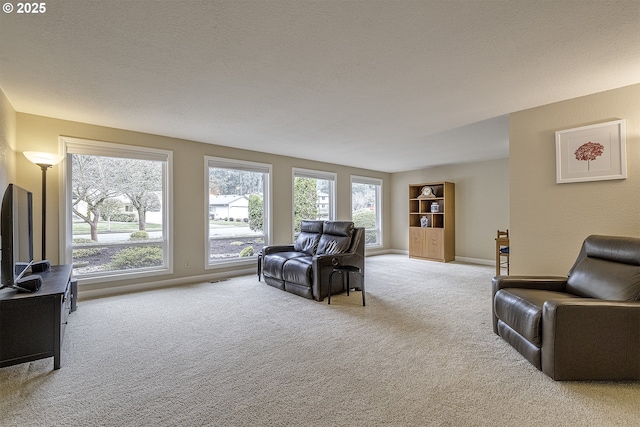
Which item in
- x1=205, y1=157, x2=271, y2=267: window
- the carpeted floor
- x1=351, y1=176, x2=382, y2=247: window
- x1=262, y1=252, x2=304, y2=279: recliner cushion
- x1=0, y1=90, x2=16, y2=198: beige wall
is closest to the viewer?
the carpeted floor

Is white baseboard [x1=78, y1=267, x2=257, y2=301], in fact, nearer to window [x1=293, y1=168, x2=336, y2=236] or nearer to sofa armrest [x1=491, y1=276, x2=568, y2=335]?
window [x1=293, y1=168, x2=336, y2=236]

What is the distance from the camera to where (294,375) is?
2139mm

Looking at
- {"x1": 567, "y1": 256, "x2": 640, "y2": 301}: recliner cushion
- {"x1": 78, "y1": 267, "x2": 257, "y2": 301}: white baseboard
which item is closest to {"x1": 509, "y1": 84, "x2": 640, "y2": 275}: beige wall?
{"x1": 567, "y1": 256, "x2": 640, "y2": 301}: recliner cushion

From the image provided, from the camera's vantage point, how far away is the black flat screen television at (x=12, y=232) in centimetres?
219

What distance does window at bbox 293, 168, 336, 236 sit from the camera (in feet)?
21.5

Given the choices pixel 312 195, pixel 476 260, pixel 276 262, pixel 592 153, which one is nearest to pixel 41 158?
pixel 276 262

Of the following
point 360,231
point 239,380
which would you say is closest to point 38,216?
point 239,380

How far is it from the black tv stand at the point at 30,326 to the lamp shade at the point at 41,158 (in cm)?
173

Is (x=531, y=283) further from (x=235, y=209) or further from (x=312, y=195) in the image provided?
(x=312, y=195)

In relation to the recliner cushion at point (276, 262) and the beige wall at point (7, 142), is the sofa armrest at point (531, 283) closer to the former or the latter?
the recliner cushion at point (276, 262)

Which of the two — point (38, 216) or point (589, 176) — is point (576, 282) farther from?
point (38, 216)

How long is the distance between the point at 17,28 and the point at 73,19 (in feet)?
1.48

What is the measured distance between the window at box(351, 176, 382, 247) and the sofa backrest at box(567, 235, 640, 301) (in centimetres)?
539

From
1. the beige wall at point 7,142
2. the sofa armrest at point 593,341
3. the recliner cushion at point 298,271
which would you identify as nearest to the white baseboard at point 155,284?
the recliner cushion at point 298,271
